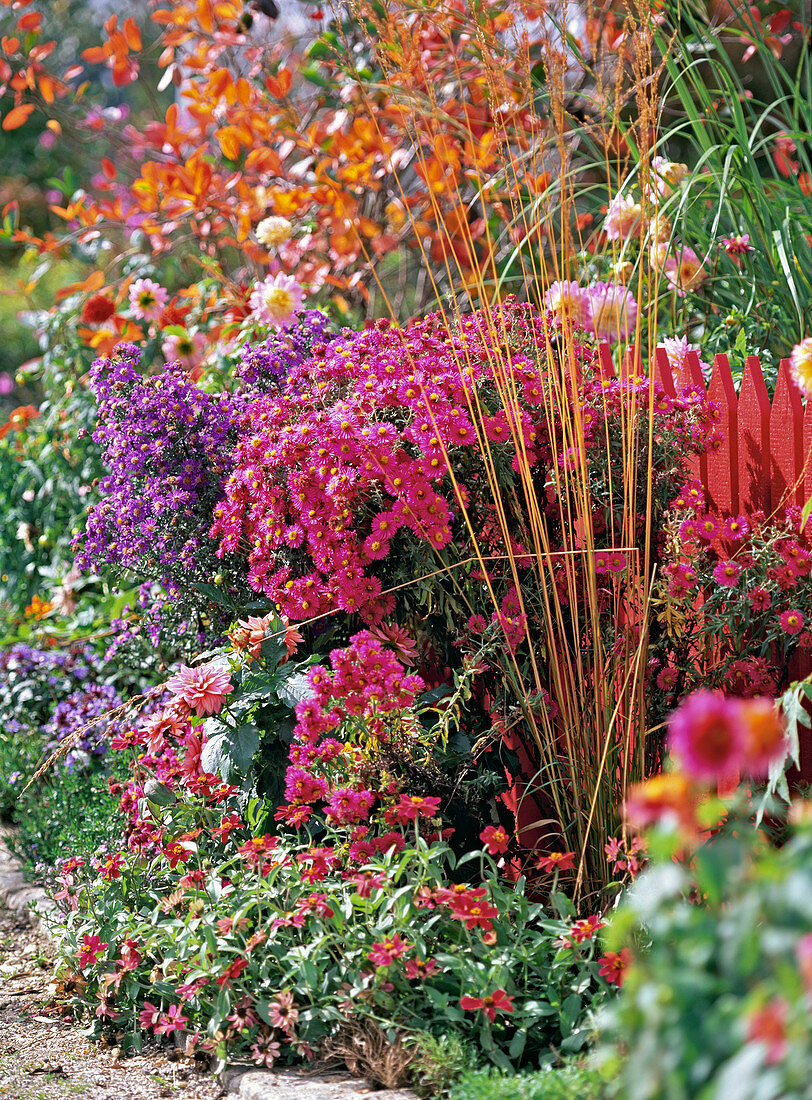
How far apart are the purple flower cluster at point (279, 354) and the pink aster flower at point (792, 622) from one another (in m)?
1.51

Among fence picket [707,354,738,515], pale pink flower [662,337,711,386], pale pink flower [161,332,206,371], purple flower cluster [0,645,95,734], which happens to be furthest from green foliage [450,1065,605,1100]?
pale pink flower [161,332,206,371]

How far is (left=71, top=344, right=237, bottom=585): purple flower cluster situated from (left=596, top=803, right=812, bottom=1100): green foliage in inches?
77.9

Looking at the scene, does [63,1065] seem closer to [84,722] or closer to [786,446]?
[84,722]

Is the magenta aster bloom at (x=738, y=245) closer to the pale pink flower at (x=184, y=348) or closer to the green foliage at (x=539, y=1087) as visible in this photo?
the pale pink flower at (x=184, y=348)

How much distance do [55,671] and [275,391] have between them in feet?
5.06

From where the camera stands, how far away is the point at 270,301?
3283 mm

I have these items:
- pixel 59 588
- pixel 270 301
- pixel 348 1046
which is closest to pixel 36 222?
pixel 59 588

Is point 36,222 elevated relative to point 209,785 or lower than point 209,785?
elevated

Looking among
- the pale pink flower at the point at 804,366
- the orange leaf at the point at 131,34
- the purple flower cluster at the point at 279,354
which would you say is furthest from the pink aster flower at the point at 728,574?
the orange leaf at the point at 131,34

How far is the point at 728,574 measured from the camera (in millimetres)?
2283

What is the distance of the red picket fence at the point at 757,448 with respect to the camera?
2.53 m

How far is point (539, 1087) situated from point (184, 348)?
3.13 m

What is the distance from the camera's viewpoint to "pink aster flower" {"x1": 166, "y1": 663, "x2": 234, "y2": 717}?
7.46 feet

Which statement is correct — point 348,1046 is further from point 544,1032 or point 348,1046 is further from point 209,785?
point 209,785
